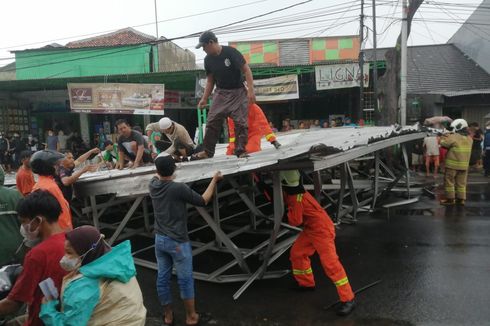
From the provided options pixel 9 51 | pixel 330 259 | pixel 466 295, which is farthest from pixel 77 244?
pixel 9 51

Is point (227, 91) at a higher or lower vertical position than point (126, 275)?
higher

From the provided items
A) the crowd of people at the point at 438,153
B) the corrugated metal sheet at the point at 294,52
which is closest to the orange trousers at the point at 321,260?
the crowd of people at the point at 438,153

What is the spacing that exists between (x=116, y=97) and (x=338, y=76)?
8.20 meters

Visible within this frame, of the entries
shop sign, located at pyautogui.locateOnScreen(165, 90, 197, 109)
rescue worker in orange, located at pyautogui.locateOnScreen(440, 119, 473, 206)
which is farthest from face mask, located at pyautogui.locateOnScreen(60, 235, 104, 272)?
shop sign, located at pyautogui.locateOnScreen(165, 90, 197, 109)

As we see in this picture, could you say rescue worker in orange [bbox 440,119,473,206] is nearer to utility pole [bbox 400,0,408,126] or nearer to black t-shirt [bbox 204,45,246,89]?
utility pole [bbox 400,0,408,126]

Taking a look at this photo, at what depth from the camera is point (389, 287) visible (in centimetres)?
458

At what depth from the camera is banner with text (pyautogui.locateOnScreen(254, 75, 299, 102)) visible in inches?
577

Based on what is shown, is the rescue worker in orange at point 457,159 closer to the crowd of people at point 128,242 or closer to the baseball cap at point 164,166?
the crowd of people at point 128,242

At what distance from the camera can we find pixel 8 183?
7.43 meters

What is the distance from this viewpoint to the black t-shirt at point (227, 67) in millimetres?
4789

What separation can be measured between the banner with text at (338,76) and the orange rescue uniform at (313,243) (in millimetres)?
10979

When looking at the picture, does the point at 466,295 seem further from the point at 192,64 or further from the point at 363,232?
the point at 192,64

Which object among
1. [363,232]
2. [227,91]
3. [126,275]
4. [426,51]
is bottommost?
[363,232]

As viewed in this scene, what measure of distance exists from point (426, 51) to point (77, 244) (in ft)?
75.5
